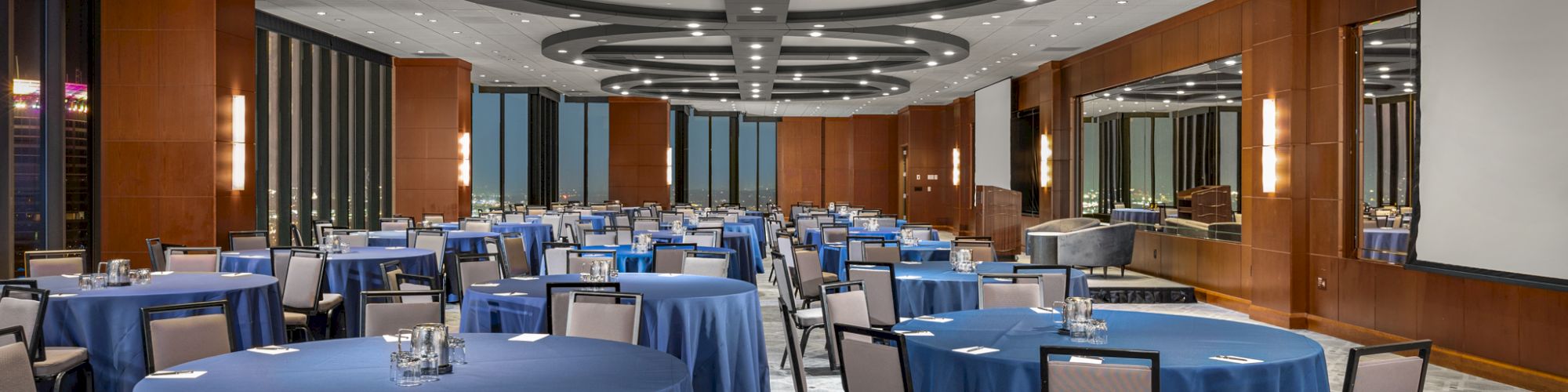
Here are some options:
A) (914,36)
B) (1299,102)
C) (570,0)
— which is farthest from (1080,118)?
(570,0)

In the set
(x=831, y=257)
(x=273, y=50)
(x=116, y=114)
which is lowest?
(x=831, y=257)

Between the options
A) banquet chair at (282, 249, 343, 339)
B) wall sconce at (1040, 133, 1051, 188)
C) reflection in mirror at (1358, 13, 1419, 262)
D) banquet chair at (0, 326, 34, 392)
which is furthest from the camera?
wall sconce at (1040, 133, 1051, 188)

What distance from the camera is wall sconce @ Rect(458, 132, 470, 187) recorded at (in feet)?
59.5

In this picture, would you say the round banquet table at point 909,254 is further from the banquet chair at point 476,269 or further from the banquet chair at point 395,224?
the banquet chair at point 395,224

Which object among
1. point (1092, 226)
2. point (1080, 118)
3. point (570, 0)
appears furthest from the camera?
point (1080, 118)

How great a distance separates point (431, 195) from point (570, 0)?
25.7ft

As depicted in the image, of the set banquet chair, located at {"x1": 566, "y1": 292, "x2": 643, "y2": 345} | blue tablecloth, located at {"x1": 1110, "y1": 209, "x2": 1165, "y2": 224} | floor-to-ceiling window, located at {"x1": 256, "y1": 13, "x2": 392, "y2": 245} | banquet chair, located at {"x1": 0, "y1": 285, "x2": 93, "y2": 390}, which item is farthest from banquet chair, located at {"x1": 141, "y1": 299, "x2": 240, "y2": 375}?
blue tablecloth, located at {"x1": 1110, "y1": 209, "x2": 1165, "y2": 224}

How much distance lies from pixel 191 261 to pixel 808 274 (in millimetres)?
4537

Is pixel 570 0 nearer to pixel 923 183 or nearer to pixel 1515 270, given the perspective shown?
pixel 1515 270

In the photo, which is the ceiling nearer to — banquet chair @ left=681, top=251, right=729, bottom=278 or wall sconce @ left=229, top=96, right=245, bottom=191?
wall sconce @ left=229, top=96, right=245, bottom=191

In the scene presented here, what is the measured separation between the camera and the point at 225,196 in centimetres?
1105

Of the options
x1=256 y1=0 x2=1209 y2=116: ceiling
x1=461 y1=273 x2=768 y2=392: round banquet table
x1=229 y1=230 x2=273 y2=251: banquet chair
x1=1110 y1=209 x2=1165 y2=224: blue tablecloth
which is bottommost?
x1=461 y1=273 x2=768 y2=392: round banquet table

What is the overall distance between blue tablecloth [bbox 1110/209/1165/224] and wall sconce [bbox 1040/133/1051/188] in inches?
87.1

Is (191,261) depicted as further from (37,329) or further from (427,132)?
(427,132)
